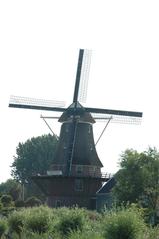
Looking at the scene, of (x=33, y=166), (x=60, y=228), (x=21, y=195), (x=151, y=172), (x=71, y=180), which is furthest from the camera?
(x=33, y=166)

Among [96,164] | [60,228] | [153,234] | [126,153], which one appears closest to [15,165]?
[96,164]

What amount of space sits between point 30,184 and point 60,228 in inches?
3141

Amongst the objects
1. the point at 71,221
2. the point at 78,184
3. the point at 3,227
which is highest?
the point at 78,184

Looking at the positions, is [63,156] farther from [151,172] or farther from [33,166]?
[33,166]

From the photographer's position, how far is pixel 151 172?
4631 cm

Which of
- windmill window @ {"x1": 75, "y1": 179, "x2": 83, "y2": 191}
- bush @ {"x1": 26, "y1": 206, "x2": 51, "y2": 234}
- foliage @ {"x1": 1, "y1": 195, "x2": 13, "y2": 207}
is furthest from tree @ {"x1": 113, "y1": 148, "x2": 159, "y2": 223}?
foliage @ {"x1": 1, "y1": 195, "x2": 13, "y2": 207}

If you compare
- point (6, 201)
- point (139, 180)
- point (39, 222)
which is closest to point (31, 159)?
point (6, 201)

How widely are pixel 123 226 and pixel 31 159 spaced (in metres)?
88.0

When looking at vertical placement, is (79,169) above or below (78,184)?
above

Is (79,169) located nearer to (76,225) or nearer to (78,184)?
(78,184)

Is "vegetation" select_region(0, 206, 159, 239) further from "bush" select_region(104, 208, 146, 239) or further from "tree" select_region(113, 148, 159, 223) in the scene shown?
"tree" select_region(113, 148, 159, 223)

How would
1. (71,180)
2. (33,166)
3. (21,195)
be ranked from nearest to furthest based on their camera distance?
(71,180) < (21,195) < (33,166)

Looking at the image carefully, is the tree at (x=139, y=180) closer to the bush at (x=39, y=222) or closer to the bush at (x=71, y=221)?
the bush at (x=39, y=222)

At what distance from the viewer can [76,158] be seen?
62562 millimetres
